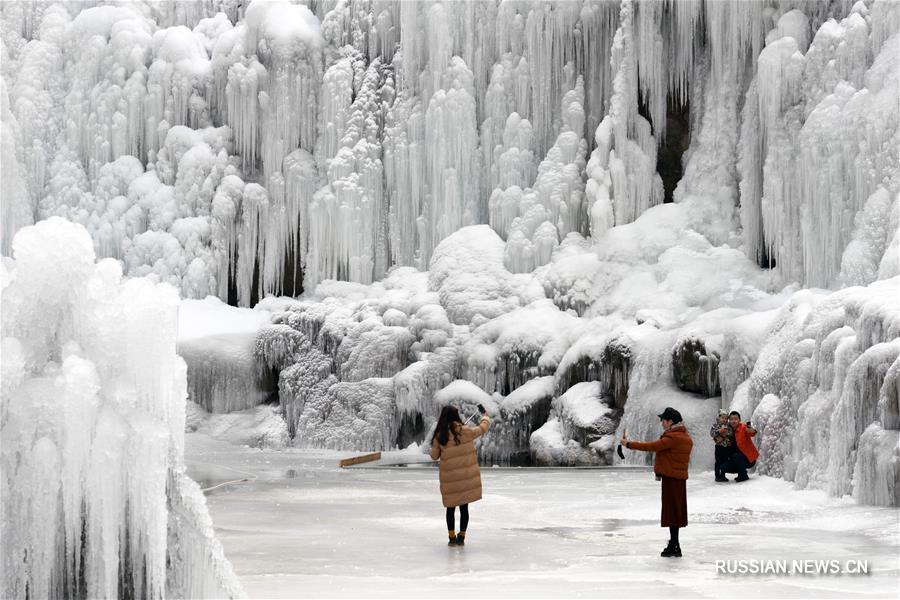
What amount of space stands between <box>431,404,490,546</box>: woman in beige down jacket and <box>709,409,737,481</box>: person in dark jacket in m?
6.31

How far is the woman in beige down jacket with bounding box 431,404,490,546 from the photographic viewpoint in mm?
10398

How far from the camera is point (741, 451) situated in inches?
634

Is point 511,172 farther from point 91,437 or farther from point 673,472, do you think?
point 91,437

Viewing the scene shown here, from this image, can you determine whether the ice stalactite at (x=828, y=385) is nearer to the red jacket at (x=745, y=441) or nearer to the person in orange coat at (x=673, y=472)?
the red jacket at (x=745, y=441)

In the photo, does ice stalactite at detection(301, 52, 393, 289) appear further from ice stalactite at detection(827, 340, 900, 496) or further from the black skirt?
the black skirt

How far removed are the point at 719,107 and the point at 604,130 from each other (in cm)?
230

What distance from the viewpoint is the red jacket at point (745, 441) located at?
624 inches

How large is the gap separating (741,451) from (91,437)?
424 inches

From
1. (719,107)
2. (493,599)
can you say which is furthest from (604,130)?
(493,599)

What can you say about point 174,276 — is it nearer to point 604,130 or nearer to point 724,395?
point 604,130

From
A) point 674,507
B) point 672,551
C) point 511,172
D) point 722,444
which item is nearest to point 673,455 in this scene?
point 674,507

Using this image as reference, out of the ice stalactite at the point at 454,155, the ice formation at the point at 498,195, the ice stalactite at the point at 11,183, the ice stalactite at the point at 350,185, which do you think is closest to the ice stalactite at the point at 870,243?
the ice formation at the point at 498,195

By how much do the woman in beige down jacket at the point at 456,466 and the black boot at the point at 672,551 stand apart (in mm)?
1649

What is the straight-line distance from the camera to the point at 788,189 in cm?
2281
